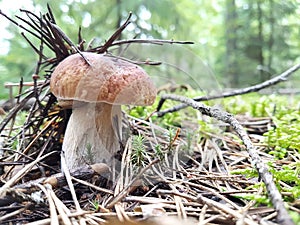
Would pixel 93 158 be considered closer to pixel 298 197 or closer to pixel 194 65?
pixel 298 197

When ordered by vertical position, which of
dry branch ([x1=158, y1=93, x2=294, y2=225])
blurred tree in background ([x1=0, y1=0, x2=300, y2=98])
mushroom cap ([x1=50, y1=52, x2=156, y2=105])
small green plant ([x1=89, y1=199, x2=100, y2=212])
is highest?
blurred tree in background ([x1=0, y1=0, x2=300, y2=98])

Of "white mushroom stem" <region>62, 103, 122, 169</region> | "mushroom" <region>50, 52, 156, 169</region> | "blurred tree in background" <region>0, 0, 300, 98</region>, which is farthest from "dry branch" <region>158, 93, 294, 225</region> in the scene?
"blurred tree in background" <region>0, 0, 300, 98</region>

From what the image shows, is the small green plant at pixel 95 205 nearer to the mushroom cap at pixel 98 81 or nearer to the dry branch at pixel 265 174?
the mushroom cap at pixel 98 81

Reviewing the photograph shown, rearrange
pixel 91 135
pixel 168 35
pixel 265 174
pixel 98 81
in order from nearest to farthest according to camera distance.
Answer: pixel 265 174, pixel 98 81, pixel 91 135, pixel 168 35

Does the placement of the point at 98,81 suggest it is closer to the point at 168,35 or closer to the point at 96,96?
the point at 96,96

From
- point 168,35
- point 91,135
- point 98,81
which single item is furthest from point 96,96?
point 168,35

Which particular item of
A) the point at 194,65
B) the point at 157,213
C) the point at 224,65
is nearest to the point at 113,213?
the point at 157,213

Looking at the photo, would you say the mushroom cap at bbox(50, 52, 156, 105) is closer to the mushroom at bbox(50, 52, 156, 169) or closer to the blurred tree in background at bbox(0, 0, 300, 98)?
Answer: the mushroom at bbox(50, 52, 156, 169)
